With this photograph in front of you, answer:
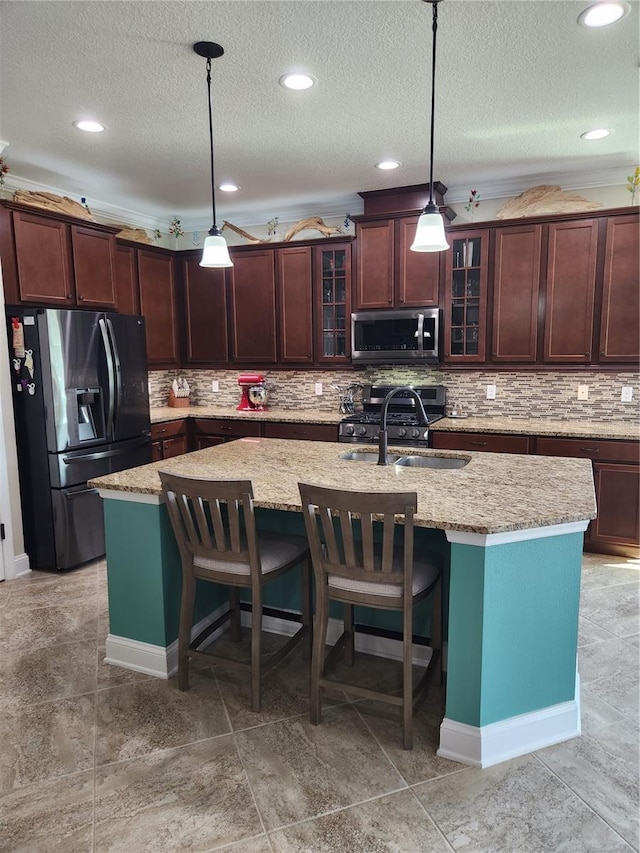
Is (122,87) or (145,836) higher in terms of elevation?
(122,87)

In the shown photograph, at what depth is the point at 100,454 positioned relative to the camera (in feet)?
12.8

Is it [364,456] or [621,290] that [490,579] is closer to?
[364,456]

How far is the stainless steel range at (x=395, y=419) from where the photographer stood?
4.22m

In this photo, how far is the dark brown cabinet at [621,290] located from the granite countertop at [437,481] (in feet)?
5.68

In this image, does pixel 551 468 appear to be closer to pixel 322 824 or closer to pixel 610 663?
pixel 610 663

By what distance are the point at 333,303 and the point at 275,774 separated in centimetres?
367

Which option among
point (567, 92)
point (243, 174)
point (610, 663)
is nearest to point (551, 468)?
point (610, 663)

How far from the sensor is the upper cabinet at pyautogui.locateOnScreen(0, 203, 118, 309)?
139 inches

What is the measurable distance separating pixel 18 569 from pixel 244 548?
7.31ft

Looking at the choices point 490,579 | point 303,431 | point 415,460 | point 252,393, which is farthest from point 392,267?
point 490,579

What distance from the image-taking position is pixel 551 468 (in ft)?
8.32

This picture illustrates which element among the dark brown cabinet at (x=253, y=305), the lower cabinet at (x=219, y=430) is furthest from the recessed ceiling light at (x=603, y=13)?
the lower cabinet at (x=219, y=430)

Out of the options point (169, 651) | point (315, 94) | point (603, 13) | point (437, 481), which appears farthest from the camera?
point (315, 94)

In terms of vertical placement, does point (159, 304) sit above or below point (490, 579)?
above
